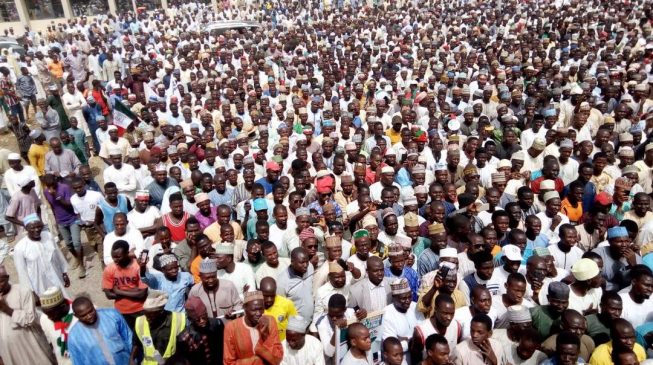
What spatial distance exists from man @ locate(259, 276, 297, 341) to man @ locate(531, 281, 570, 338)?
225 cm

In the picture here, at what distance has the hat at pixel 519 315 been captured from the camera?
12.8 ft

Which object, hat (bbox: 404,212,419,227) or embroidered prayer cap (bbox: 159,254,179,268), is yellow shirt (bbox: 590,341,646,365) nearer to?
hat (bbox: 404,212,419,227)

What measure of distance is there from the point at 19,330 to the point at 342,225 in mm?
3636

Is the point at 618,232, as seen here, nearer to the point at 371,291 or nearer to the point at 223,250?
the point at 371,291

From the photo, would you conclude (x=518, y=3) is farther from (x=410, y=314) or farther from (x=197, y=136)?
(x=410, y=314)

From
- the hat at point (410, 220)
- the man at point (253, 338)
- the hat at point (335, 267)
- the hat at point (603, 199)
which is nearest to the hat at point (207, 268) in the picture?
the man at point (253, 338)

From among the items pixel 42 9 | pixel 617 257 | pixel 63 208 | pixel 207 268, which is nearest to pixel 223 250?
pixel 207 268

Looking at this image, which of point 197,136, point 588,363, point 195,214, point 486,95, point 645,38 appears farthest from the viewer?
point 645,38

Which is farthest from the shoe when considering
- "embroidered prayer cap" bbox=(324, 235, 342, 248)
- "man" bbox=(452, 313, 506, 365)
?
"man" bbox=(452, 313, 506, 365)

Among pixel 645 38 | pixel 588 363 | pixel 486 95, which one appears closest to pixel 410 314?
pixel 588 363

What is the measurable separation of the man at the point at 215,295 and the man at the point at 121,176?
3.58 m

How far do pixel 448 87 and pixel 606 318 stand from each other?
9.63 metres

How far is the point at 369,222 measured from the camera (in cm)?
554

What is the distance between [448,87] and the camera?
505 inches
